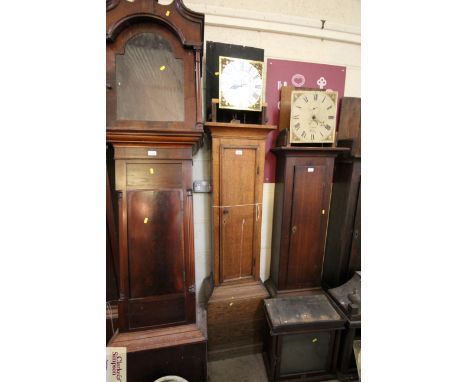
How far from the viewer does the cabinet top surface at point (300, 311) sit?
137 centimetres

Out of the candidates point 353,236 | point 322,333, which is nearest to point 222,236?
point 322,333

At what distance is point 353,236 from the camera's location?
5.45 ft

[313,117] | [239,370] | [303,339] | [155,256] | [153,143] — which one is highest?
[313,117]

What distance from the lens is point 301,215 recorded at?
5.17 feet

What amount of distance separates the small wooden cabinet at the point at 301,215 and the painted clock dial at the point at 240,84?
408 mm

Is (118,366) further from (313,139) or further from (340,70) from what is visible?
(340,70)

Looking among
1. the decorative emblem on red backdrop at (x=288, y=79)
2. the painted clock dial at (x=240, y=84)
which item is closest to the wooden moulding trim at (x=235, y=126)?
the painted clock dial at (x=240, y=84)

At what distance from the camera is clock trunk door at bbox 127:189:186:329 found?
1.15 meters

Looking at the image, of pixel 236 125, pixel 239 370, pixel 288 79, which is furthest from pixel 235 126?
pixel 239 370

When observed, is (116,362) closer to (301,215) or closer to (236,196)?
(236,196)

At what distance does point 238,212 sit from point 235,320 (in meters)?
0.84

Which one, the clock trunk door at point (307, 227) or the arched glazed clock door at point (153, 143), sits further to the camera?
the clock trunk door at point (307, 227)

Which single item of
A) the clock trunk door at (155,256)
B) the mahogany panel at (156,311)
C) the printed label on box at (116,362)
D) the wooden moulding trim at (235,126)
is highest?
the wooden moulding trim at (235,126)

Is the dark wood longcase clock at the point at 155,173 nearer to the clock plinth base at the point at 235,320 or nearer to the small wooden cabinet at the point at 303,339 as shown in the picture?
the clock plinth base at the point at 235,320
